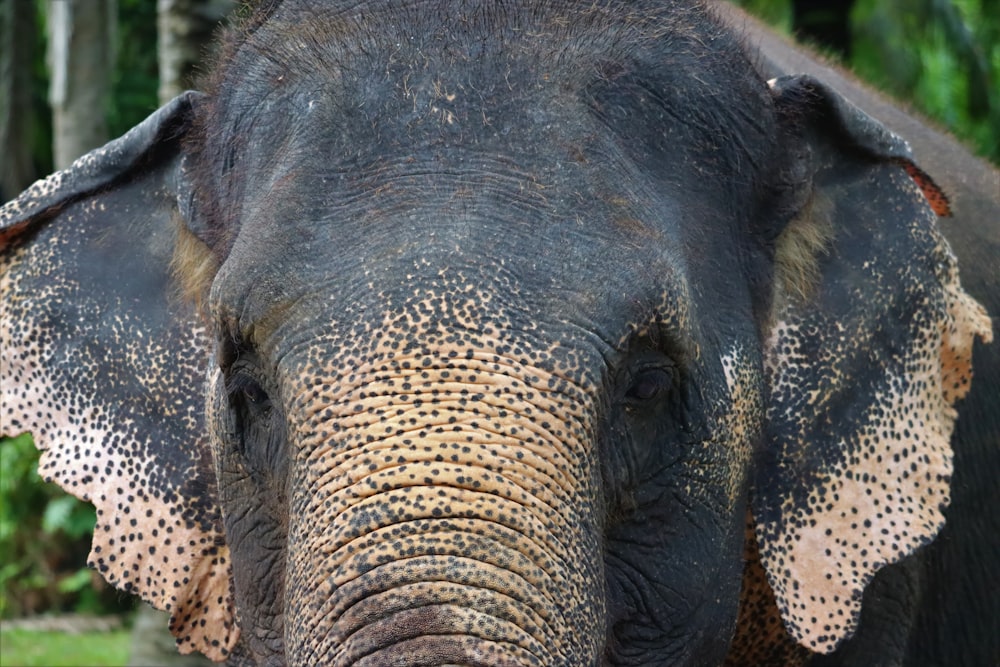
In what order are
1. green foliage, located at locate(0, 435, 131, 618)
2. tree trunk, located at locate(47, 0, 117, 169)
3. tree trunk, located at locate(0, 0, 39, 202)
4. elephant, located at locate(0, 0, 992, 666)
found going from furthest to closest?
green foliage, located at locate(0, 435, 131, 618) → tree trunk, located at locate(0, 0, 39, 202) → tree trunk, located at locate(47, 0, 117, 169) → elephant, located at locate(0, 0, 992, 666)

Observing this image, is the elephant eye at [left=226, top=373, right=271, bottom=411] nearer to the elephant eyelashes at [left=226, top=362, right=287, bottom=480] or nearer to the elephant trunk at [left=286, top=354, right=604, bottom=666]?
the elephant eyelashes at [left=226, top=362, right=287, bottom=480]

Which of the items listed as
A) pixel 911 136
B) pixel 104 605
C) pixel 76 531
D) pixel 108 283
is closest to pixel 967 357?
pixel 911 136

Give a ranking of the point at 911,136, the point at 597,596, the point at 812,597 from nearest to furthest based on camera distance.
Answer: the point at 597,596, the point at 812,597, the point at 911,136

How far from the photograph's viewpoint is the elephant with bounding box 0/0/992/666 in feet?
8.68

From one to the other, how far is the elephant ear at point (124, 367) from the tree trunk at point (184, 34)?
348 cm

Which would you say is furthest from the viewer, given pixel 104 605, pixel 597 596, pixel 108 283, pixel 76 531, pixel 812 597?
pixel 104 605

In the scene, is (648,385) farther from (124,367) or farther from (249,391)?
(124,367)

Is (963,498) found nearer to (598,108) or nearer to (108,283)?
(598,108)

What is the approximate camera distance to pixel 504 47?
3.23 meters

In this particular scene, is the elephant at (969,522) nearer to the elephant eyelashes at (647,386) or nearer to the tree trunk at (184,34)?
the elephant eyelashes at (647,386)

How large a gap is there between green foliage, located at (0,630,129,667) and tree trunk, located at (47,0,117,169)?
2764 millimetres

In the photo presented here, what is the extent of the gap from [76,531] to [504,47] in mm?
7269

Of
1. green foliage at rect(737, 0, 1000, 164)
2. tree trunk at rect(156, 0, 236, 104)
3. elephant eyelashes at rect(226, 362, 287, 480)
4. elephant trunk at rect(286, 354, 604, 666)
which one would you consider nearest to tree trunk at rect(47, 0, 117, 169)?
tree trunk at rect(156, 0, 236, 104)

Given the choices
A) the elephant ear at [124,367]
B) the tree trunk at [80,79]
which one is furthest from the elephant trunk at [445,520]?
the tree trunk at [80,79]
